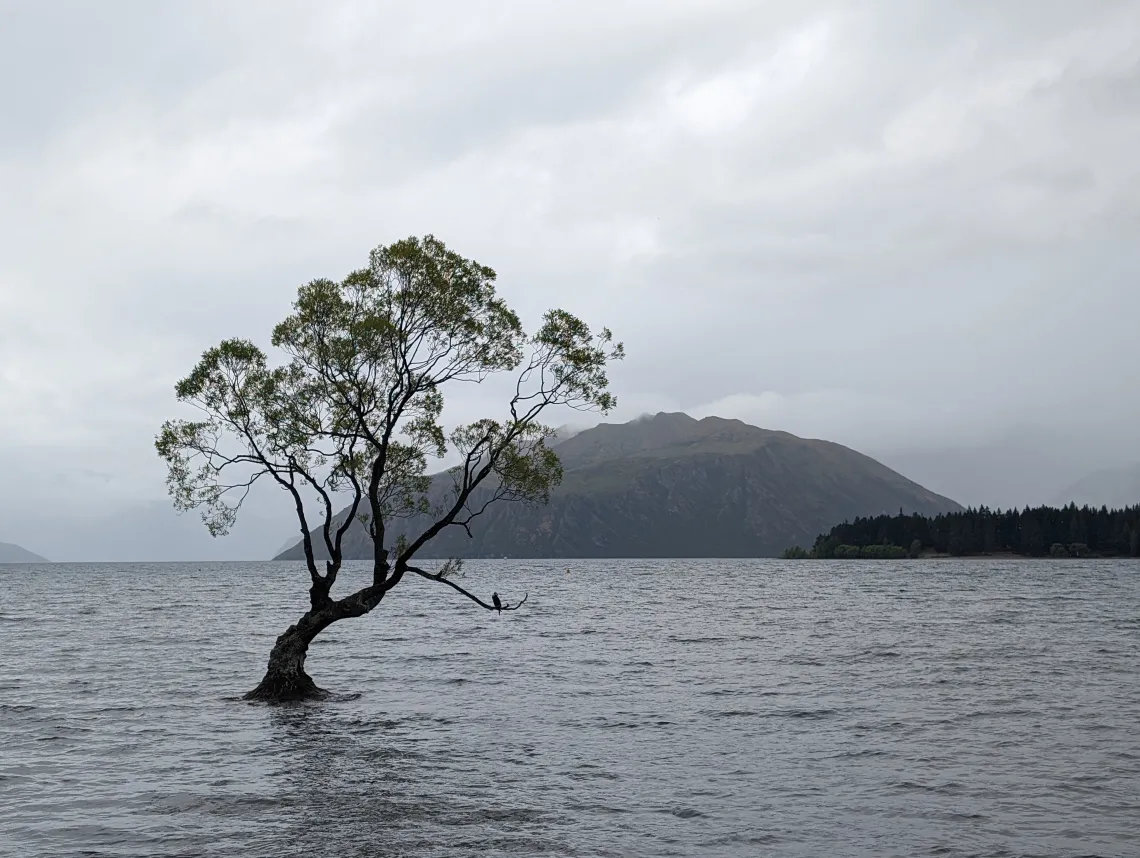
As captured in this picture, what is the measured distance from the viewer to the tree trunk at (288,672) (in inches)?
1588

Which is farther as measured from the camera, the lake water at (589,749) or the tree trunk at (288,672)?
the tree trunk at (288,672)

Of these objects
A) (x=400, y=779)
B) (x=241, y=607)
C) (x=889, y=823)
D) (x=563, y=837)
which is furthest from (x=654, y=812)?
(x=241, y=607)

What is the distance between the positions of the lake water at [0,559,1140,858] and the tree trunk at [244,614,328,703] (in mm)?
1251

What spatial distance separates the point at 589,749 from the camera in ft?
101

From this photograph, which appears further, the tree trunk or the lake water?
the tree trunk

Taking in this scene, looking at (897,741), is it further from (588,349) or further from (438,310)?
(438,310)

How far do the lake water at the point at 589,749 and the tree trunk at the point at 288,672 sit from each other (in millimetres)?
1251

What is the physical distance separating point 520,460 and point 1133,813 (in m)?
26.2

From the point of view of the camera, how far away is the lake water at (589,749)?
21.3m

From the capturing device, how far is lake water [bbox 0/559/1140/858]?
2131 cm

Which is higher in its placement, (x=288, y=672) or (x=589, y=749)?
(x=288, y=672)

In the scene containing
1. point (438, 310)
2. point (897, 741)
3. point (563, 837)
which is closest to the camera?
point (563, 837)

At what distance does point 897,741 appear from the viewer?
31.3 metres

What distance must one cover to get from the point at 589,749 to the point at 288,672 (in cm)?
1632
